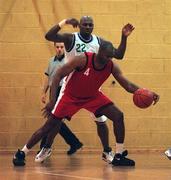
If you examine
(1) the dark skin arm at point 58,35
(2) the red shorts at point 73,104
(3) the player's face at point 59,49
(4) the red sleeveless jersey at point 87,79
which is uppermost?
(1) the dark skin arm at point 58,35

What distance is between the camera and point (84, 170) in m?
7.34

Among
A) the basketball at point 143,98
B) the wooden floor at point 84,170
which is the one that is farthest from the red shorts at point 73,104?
the wooden floor at point 84,170

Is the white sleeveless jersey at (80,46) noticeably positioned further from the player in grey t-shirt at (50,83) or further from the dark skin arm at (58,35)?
the player in grey t-shirt at (50,83)

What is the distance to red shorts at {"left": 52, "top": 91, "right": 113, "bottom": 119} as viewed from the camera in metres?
7.94

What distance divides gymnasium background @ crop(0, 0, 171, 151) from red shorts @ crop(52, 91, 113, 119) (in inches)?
100

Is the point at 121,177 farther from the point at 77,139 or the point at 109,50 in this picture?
the point at 77,139

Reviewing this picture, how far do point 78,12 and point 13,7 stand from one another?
1.12 meters

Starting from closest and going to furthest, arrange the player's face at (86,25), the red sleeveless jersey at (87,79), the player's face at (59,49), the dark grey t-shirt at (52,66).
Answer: the red sleeveless jersey at (87,79)
the player's face at (86,25)
the player's face at (59,49)
the dark grey t-shirt at (52,66)

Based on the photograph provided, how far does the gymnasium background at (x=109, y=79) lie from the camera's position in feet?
34.2

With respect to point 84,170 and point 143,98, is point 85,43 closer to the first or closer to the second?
point 143,98

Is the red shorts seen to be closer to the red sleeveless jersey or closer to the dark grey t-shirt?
the red sleeveless jersey

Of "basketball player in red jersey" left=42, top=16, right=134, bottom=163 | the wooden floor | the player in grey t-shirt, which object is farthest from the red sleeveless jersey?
the player in grey t-shirt

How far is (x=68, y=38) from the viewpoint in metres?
8.38

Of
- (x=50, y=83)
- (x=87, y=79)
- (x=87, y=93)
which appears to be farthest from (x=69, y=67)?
(x=50, y=83)
